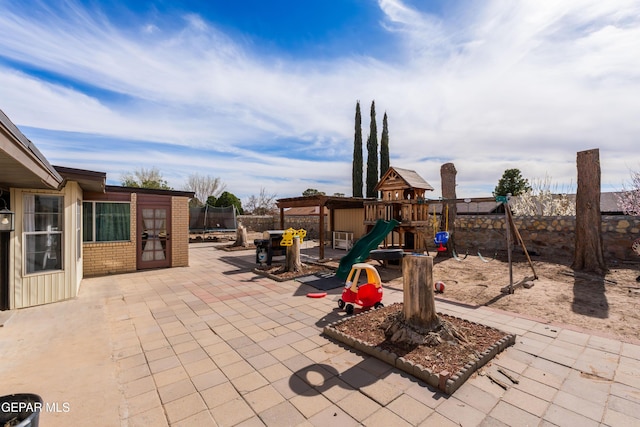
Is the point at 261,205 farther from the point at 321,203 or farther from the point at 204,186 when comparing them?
the point at 321,203

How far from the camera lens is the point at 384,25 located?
6.83m

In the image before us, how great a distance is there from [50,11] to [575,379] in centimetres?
972

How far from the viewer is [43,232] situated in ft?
17.8

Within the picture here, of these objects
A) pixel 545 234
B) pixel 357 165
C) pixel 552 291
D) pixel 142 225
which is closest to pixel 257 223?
pixel 357 165

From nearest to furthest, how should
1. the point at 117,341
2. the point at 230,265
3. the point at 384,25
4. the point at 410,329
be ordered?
the point at 410,329 → the point at 117,341 → the point at 384,25 → the point at 230,265

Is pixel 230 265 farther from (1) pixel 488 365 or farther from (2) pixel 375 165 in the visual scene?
(2) pixel 375 165

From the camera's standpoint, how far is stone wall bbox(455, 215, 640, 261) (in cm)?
844

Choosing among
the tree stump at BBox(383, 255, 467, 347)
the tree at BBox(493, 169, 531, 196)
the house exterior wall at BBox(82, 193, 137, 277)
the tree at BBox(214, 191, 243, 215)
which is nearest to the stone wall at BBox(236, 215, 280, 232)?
the tree at BBox(214, 191, 243, 215)

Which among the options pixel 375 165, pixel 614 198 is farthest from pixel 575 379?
pixel 375 165

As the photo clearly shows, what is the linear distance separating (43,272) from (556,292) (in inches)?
424

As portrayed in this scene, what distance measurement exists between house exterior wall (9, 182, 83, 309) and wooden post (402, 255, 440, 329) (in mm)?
6734

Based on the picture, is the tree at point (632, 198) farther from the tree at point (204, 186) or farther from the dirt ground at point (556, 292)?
the tree at point (204, 186)

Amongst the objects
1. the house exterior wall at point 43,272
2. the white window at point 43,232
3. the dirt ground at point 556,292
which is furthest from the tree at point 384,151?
the white window at point 43,232


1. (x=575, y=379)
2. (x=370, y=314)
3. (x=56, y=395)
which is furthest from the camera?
(x=370, y=314)
